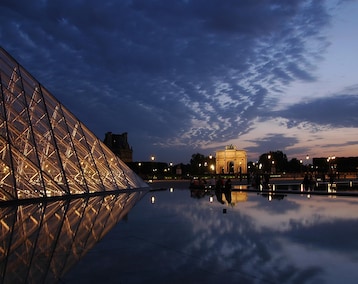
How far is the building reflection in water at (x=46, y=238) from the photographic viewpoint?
250 inches

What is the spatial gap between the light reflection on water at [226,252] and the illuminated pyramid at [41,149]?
29.8ft

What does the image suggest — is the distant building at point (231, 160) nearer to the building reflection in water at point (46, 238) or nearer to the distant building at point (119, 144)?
the distant building at point (119, 144)

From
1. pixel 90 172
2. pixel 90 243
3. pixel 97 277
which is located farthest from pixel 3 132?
pixel 97 277

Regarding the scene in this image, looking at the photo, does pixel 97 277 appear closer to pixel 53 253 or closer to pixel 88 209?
pixel 53 253

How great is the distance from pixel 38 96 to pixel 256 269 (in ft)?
72.8

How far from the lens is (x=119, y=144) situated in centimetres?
12562

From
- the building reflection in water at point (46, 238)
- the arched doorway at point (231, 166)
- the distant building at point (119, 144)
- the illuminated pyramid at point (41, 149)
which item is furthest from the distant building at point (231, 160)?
the building reflection in water at point (46, 238)

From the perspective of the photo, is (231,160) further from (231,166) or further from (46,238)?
(46,238)

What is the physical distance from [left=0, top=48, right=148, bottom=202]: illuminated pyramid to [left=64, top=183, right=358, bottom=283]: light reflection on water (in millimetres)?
9078

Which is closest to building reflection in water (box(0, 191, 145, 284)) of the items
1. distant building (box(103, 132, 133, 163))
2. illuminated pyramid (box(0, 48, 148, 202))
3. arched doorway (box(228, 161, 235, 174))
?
illuminated pyramid (box(0, 48, 148, 202))

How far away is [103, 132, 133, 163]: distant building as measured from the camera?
12306 centimetres

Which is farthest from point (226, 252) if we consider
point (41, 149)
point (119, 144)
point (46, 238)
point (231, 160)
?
point (119, 144)

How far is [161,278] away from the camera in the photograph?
5.82 meters

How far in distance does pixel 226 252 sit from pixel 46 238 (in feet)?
14.3
